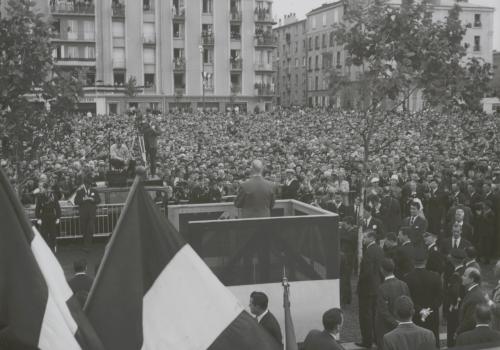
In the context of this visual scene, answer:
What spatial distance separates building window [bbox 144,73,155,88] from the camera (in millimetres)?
67562

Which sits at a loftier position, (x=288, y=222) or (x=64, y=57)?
(x=64, y=57)

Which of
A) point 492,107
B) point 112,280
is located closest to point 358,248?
point 112,280

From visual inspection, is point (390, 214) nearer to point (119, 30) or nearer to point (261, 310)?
point (261, 310)

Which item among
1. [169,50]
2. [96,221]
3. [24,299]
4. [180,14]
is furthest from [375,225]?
[180,14]

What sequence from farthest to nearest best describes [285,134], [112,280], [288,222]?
[285,134], [288,222], [112,280]

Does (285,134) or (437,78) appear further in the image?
(285,134)

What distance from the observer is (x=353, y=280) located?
12.9m

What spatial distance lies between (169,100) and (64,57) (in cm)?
1107

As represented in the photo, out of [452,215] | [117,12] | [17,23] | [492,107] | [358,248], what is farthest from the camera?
[492,107]

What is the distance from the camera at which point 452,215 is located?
13.5 metres

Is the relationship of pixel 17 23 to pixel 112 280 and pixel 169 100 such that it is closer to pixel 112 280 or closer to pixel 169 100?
pixel 112 280

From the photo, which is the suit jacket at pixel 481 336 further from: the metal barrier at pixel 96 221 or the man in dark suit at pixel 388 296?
the metal barrier at pixel 96 221

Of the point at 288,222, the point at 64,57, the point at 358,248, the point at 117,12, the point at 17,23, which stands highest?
the point at 117,12

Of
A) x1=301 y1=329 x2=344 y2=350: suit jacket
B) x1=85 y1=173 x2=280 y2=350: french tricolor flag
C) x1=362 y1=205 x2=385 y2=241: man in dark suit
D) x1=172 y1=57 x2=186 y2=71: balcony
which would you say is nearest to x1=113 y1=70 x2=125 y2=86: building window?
x1=172 y1=57 x2=186 y2=71: balcony
